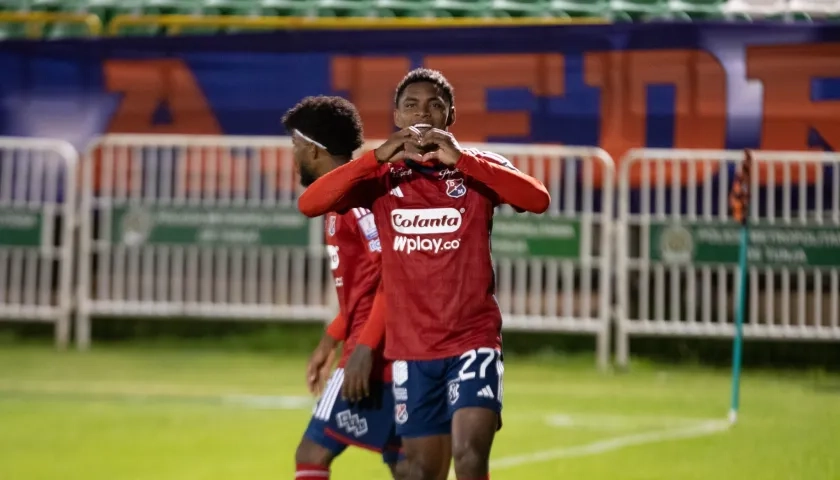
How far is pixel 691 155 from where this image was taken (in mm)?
12922

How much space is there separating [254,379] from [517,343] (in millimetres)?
3133

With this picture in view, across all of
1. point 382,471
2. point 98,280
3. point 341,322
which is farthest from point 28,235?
point 341,322

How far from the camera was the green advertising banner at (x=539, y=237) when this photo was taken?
13102 millimetres

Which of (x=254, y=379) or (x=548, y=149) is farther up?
(x=548, y=149)

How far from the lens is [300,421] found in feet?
32.9

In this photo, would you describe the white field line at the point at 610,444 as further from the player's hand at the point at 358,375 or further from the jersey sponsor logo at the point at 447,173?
the jersey sponsor logo at the point at 447,173

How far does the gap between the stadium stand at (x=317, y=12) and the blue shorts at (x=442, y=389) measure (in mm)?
9591

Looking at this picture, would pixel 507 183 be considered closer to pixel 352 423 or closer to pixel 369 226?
pixel 369 226

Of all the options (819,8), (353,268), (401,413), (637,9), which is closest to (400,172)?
(353,268)

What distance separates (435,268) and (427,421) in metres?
0.58

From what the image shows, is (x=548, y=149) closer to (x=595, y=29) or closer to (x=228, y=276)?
(x=595, y=29)

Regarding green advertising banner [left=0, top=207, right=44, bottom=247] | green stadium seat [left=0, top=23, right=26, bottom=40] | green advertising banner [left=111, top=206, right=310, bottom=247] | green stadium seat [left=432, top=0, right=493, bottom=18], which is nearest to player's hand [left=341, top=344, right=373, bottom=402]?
green advertising banner [left=111, top=206, right=310, bottom=247]

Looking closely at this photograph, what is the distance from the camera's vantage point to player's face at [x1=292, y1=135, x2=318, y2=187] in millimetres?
5996

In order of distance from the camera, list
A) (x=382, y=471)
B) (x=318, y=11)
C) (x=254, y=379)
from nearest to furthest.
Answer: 1. (x=382, y=471)
2. (x=254, y=379)
3. (x=318, y=11)
